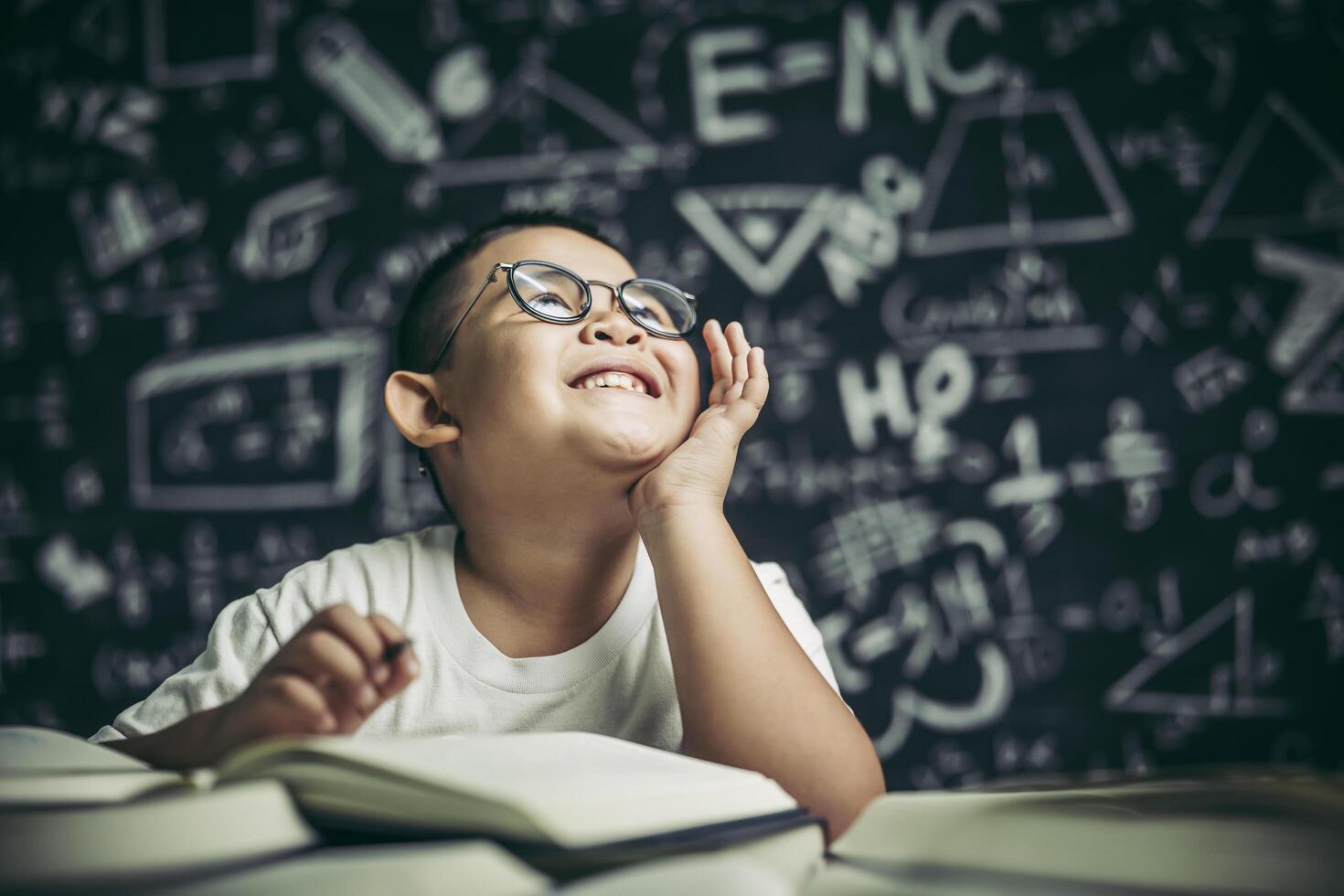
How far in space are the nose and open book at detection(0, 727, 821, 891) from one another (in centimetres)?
55

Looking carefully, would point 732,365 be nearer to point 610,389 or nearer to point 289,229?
point 610,389

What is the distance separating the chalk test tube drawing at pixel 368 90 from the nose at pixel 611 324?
1.11m

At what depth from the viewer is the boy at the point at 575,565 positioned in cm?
77

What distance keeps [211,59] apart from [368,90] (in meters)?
0.39

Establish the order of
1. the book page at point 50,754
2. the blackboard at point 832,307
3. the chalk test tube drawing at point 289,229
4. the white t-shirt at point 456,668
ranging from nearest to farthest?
the book page at point 50,754 < the white t-shirt at point 456,668 < the blackboard at point 832,307 < the chalk test tube drawing at point 289,229

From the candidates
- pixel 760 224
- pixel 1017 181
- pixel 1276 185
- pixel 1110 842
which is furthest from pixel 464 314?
pixel 1276 185

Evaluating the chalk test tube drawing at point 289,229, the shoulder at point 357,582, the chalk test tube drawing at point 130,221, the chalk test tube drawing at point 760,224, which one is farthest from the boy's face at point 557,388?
the chalk test tube drawing at point 130,221

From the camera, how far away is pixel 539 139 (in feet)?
6.20

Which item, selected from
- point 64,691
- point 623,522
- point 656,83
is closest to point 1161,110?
point 656,83

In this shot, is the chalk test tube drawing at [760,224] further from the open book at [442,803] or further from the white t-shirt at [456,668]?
the open book at [442,803]

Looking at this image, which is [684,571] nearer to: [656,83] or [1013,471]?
[1013,471]

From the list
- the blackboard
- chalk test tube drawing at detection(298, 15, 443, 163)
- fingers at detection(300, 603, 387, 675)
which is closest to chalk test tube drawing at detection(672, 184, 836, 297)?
the blackboard

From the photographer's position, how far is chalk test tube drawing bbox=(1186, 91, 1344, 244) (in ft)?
5.60

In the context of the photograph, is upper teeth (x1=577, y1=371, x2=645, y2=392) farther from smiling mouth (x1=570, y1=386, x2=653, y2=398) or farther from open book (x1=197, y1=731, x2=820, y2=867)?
open book (x1=197, y1=731, x2=820, y2=867)
